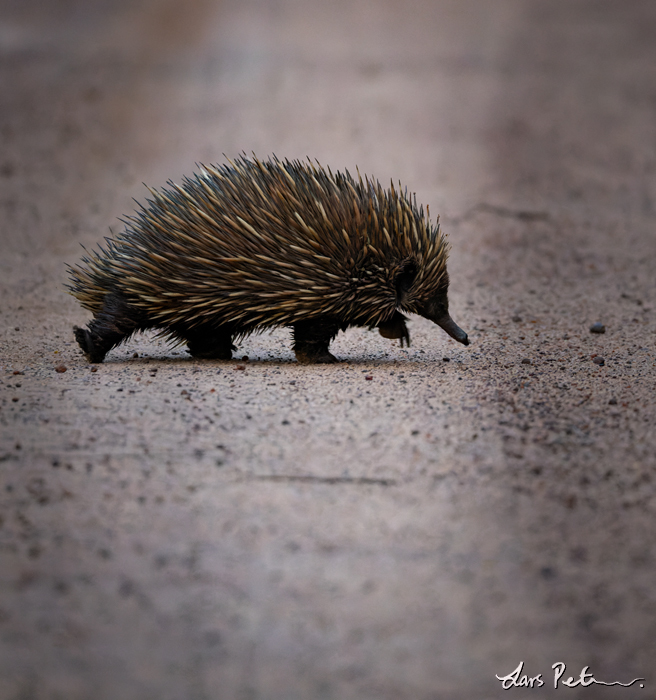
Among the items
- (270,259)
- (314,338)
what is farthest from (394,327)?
(270,259)

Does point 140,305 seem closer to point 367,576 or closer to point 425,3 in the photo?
point 367,576

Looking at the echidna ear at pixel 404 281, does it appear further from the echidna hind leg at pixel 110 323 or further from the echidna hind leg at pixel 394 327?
the echidna hind leg at pixel 110 323

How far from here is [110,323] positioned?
487 cm

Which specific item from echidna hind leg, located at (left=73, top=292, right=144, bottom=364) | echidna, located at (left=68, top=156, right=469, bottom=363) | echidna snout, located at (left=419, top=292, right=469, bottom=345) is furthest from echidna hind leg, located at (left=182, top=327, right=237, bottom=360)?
echidna snout, located at (left=419, top=292, right=469, bottom=345)

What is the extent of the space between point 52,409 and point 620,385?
2993 mm

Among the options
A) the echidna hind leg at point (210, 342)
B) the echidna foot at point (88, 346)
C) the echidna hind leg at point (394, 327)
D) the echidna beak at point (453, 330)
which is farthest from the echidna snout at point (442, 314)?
the echidna foot at point (88, 346)

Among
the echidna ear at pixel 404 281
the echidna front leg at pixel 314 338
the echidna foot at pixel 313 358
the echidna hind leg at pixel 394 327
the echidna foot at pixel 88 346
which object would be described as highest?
the echidna ear at pixel 404 281

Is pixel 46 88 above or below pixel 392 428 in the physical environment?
above

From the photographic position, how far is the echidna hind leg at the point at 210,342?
5062mm

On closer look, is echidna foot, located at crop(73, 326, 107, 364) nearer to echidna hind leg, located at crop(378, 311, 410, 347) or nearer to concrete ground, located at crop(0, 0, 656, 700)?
concrete ground, located at crop(0, 0, 656, 700)

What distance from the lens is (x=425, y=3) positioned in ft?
43.3

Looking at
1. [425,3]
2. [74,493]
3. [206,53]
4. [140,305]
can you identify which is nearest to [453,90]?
[425,3]
